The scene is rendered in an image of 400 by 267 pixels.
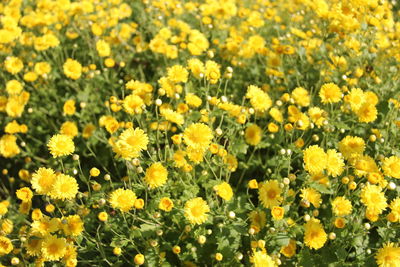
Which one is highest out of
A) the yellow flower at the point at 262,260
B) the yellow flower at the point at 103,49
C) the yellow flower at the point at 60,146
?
the yellow flower at the point at 103,49

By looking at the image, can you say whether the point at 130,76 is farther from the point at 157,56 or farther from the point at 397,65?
the point at 397,65

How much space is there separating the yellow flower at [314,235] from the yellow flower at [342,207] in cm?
14

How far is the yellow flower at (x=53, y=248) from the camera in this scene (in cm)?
233

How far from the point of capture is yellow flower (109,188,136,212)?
2.32 metres

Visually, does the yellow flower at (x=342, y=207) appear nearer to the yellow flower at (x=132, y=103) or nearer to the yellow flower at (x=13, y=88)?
the yellow flower at (x=132, y=103)

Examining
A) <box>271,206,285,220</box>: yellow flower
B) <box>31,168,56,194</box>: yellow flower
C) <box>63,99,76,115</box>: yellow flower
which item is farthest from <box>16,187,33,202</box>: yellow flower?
<box>271,206,285,220</box>: yellow flower

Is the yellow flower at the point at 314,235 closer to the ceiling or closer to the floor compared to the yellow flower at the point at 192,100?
closer to the floor

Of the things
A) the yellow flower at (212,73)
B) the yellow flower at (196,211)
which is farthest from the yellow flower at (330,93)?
the yellow flower at (196,211)

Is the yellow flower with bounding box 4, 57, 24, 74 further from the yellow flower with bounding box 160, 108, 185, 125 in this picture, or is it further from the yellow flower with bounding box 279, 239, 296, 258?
the yellow flower with bounding box 279, 239, 296, 258

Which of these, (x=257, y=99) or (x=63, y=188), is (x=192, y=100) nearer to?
(x=257, y=99)

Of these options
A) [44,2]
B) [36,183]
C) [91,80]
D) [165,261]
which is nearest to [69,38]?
[44,2]

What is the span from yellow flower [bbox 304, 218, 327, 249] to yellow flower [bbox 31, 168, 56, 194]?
5.21 feet

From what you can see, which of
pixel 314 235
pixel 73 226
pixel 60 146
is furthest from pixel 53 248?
pixel 314 235

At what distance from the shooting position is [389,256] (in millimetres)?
2312
